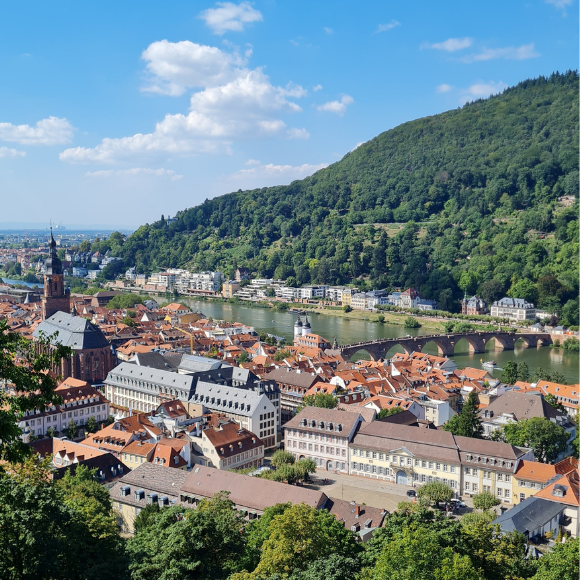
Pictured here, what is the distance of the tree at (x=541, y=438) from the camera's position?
107 feet

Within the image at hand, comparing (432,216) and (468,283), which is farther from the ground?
(432,216)

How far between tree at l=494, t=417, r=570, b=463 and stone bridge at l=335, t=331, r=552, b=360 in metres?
29.5

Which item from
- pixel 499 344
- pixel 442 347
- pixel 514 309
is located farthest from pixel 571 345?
pixel 514 309

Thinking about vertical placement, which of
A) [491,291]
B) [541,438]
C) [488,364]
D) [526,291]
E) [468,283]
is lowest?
[488,364]

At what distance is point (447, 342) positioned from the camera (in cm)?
7062

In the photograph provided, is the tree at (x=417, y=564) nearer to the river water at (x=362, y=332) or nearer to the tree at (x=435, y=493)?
the tree at (x=435, y=493)

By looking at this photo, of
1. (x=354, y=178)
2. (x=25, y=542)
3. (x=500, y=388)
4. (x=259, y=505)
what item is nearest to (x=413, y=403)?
(x=500, y=388)

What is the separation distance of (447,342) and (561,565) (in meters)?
55.9

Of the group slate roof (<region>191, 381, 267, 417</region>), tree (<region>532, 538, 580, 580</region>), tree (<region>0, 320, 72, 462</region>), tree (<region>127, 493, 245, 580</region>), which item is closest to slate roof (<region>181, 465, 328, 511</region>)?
tree (<region>127, 493, 245, 580</region>)

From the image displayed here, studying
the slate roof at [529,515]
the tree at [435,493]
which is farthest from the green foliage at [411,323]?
the slate roof at [529,515]

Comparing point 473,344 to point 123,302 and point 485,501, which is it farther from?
point 123,302

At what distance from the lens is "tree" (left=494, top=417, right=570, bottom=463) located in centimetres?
3247

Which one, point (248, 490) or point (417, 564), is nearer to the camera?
point (417, 564)

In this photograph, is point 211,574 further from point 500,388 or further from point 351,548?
point 500,388
